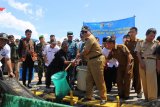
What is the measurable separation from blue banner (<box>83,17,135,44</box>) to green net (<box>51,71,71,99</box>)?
4524 mm

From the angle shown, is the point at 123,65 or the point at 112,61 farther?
the point at 112,61

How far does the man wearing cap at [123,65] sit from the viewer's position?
919 cm

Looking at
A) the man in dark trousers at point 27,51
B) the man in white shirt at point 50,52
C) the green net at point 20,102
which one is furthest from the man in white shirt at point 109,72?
the green net at point 20,102

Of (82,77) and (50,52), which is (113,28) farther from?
(82,77)

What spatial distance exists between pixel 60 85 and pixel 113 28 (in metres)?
5.50

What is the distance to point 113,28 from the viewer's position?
47.3ft

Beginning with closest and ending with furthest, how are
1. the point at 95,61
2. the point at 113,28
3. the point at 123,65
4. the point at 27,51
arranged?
the point at 95,61 < the point at 123,65 < the point at 27,51 < the point at 113,28

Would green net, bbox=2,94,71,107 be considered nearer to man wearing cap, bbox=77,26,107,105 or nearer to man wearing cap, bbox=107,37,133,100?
man wearing cap, bbox=77,26,107,105

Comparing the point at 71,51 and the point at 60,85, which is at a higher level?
the point at 71,51

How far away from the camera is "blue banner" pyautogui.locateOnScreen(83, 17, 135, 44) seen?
14.0 meters

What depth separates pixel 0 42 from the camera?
764cm

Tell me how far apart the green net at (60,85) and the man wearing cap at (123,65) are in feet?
4.76

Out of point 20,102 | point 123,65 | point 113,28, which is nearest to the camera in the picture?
point 20,102

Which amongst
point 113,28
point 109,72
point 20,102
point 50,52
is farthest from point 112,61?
point 20,102
